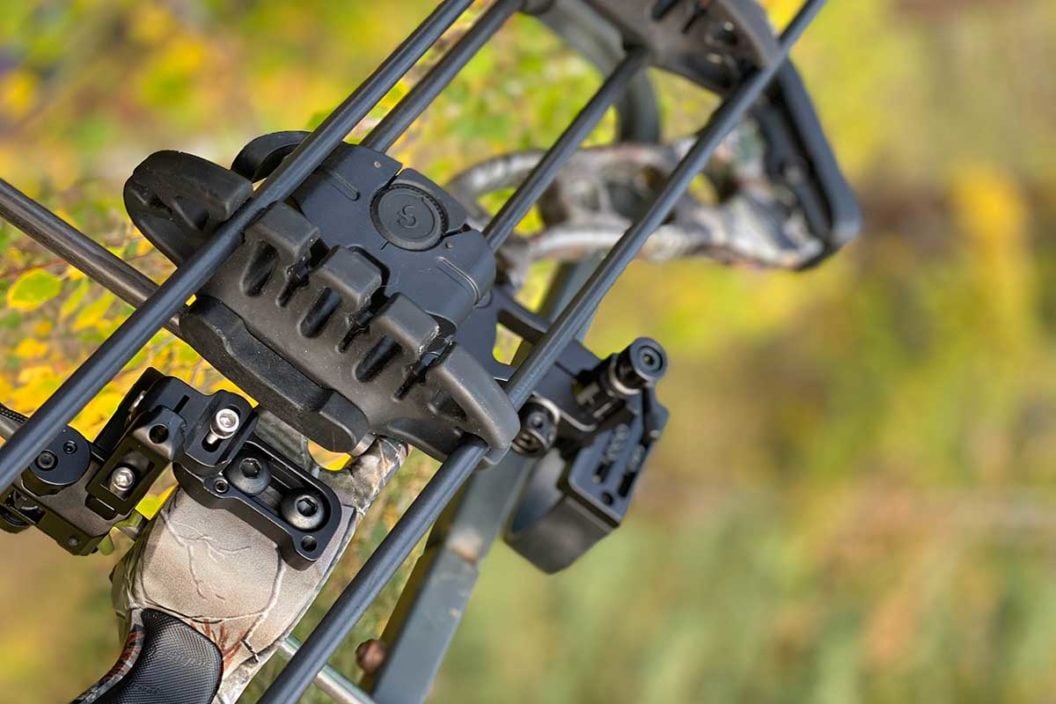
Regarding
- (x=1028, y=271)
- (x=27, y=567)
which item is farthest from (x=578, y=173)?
(x=1028, y=271)

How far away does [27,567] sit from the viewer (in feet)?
6.85

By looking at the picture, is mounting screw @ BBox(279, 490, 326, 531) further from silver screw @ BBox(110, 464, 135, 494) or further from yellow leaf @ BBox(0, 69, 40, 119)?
yellow leaf @ BBox(0, 69, 40, 119)

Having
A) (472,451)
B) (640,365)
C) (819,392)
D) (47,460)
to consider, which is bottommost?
(47,460)

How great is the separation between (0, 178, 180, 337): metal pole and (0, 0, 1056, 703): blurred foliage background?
1546 millimetres

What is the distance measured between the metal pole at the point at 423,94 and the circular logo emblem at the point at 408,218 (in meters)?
0.03

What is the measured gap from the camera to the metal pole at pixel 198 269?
1.45 ft

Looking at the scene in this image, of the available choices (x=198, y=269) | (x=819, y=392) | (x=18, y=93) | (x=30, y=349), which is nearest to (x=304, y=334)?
(x=198, y=269)

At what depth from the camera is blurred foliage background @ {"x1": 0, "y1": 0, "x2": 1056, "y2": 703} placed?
7.36ft

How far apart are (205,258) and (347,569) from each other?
23 centimetres

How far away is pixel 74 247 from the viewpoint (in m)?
0.54

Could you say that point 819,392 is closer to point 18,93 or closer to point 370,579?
point 18,93

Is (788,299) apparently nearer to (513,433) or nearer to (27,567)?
(27,567)

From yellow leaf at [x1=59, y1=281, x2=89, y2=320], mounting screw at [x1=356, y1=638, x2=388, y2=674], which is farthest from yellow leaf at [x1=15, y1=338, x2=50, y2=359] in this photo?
mounting screw at [x1=356, y1=638, x2=388, y2=674]

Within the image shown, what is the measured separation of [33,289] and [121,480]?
327 millimetres
